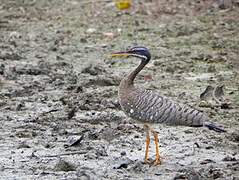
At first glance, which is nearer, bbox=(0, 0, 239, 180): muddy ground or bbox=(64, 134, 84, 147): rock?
bbox=(0, 0, 239, 180): muddy ground

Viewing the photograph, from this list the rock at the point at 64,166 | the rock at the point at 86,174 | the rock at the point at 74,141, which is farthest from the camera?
the rock at the point at 74,141

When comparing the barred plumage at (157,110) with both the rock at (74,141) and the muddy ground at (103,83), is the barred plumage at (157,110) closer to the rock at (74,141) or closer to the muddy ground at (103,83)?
the muddy ground at (103,83)

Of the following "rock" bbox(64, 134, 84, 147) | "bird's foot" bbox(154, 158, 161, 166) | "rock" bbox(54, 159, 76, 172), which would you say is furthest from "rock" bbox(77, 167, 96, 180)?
"rock" bbox(64, 134, 84, 147)

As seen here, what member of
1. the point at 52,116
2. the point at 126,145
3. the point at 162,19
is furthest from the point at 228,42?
the point at 126,145

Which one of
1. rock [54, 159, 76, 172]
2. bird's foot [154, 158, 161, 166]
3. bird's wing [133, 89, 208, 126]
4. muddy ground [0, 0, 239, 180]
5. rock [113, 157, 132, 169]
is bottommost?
muddy ground [0, 0, 239, 180]

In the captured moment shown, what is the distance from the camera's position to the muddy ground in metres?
8.62

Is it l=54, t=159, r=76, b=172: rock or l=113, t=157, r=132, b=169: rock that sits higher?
l=54, t=159, r=76, b=172: rock

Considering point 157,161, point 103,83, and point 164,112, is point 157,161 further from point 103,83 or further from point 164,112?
point 103,83

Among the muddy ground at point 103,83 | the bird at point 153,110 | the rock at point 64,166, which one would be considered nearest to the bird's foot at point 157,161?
the bird at point 153,110

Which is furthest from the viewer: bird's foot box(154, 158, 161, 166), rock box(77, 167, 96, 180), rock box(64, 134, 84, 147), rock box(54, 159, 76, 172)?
rock box(64, 134, 84, 147)

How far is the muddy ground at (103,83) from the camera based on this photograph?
339 inches

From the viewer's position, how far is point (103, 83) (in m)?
12.5

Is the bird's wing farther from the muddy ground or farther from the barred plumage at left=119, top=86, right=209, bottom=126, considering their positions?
the muddy ground

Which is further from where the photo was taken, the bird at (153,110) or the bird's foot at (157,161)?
the bird's foot at (157,161)
